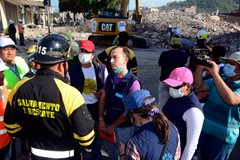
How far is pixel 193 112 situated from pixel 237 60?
80 cm

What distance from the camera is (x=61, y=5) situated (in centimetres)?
5453

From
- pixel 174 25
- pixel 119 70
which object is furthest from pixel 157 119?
Result: pixel 174 25

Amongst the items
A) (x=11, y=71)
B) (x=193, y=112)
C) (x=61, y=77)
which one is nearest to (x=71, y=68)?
(x=11, y=71)

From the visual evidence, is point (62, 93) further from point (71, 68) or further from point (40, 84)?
point (71, 68)

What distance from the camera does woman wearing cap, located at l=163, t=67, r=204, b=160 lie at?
2.57 meters

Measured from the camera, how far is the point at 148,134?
201 cm

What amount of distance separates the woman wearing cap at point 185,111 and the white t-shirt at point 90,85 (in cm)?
128

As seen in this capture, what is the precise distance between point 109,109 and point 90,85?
1.77ft

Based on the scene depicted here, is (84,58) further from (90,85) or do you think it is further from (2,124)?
(2,124)

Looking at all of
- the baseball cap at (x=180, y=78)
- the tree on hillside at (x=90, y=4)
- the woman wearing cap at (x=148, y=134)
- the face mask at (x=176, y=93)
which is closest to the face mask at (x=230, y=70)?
the baseball cap at (x=180, y=78)

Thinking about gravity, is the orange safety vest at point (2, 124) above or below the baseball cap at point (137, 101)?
below

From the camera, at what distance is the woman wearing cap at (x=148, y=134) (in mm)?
1994

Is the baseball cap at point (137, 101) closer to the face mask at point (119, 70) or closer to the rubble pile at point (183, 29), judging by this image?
the face mask at point (119, 70)

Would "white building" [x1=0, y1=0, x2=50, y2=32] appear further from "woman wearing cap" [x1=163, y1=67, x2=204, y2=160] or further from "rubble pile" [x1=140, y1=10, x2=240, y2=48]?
"woman wearing cap" [x1=163, y1=67, x2=204, y2=160]
